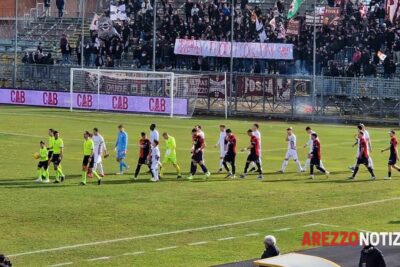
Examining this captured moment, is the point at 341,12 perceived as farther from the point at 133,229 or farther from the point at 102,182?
the point at 133,229

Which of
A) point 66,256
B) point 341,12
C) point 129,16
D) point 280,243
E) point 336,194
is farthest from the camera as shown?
point 129,16

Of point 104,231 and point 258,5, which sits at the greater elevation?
point 258,5

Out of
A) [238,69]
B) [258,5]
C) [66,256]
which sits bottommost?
[66,256]

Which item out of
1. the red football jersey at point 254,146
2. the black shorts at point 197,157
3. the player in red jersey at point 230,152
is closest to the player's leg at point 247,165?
the red football jersey at point 254,146

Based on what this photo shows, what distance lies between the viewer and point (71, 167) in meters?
39.8

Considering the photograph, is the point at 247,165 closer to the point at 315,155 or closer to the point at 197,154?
the point at 197,154

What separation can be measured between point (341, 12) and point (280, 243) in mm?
41490

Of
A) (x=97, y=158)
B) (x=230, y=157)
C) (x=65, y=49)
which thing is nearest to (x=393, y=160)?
(x=230, y=157)

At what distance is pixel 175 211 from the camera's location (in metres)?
30.4

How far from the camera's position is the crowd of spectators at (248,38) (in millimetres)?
62656

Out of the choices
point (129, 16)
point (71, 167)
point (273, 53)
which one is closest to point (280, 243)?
point (71, 167)

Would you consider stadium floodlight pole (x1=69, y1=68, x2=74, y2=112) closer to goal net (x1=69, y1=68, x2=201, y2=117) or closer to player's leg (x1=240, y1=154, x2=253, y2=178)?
goal net (x1=69, y1=68, x2=201, y2=117)

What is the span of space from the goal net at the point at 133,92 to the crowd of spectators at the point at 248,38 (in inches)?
107

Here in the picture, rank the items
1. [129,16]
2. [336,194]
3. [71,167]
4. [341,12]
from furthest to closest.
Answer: [129,16] < [341,12] < [71,167] < [336,194]
